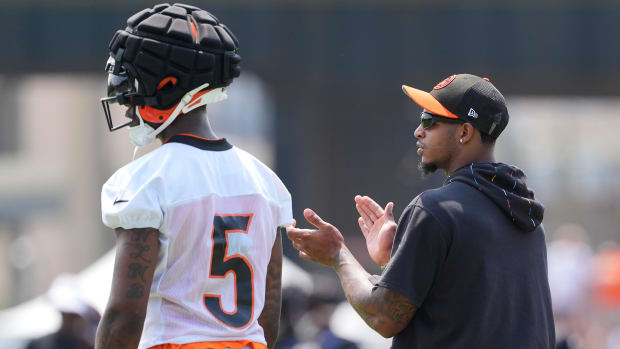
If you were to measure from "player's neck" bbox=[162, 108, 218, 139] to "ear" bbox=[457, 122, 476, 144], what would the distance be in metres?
0.97

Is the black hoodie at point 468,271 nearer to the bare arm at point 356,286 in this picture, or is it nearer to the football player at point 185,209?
the bare arm at point 356,286

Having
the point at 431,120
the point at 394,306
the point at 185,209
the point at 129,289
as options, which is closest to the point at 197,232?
the point at 185,209

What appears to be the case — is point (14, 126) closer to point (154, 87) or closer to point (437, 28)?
point (437, 28)

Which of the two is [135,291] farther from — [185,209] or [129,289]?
[185,209]

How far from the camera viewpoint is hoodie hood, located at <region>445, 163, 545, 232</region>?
167 inches

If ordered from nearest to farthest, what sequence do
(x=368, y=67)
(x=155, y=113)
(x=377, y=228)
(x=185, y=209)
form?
(x=185, y=209), (x=155, y=113), (x=377, y=228), (x=368, y=67)

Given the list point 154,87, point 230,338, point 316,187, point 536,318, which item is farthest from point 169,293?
point 316,187

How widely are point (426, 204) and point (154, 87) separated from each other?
1.12 metres

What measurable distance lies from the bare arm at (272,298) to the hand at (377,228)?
389 millimetres

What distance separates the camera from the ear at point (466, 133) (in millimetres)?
4352

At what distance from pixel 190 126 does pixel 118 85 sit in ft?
1.04

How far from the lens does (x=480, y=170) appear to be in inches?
169

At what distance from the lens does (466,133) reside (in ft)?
14.3

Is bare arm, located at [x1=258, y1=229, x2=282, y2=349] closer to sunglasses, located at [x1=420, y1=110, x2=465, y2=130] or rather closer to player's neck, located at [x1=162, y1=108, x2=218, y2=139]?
player's neck, located at [x1=162, y1=108, x2=218, y2=139]
